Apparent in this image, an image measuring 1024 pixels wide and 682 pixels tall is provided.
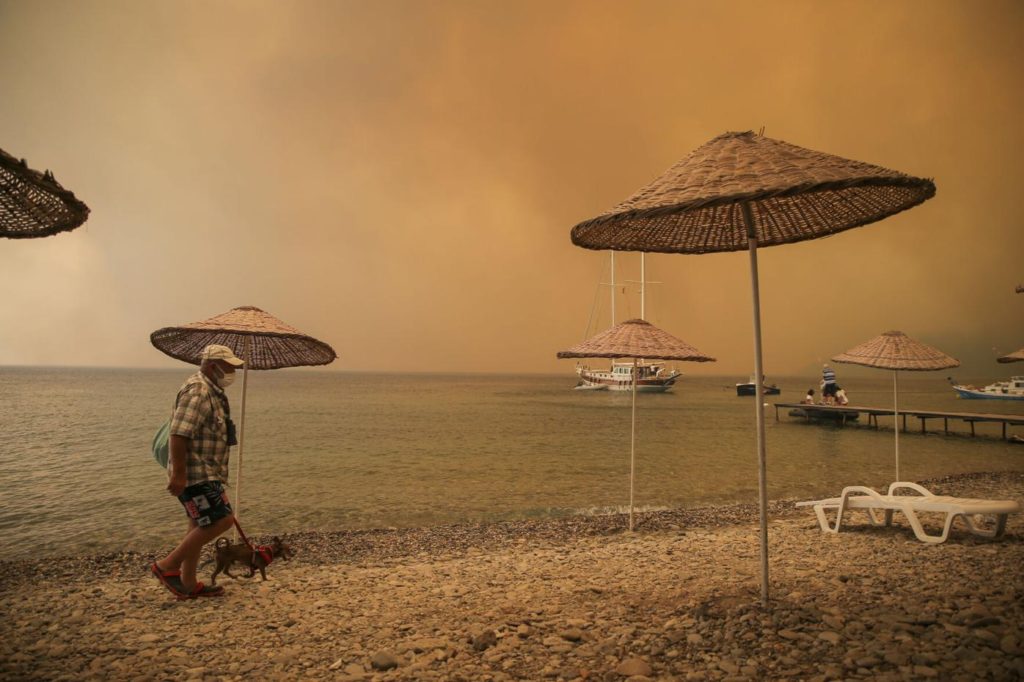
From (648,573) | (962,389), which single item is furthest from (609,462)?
(962,389)

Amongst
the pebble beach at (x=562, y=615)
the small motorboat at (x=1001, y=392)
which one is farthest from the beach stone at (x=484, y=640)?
the small motorboat at (x=1001, y=392)

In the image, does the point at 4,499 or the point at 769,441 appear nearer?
the point at 4,499

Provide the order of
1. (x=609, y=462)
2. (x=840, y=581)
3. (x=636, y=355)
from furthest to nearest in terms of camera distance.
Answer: (x=609, y=462) < (x=636, y=355) < (x=840, y=581)

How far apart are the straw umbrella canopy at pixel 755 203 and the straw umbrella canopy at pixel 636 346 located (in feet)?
10.6

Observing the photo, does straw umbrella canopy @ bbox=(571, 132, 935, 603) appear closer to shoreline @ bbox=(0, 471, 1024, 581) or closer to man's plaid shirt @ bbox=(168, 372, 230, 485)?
man's plaid shirt @ bbox=(168, 372, 230, 485)

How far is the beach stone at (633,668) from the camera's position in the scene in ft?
9.93

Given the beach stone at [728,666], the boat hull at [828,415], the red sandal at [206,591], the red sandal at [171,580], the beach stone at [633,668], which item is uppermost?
the beach stone at [728,666]

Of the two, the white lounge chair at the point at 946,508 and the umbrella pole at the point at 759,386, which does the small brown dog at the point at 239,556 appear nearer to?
the umbrella pole at the point at 759,386

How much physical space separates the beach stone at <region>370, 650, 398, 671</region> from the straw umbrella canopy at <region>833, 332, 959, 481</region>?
8.26 m

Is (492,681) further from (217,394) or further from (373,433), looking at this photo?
(373,433)

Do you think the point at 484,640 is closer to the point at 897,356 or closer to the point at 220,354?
the point at 220,354

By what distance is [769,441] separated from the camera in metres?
23.8

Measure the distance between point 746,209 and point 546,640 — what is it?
3.06 metres

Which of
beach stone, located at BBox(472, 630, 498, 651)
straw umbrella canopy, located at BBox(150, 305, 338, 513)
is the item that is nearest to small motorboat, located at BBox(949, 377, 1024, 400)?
straw umbrella canopy, located at BBox(150, 305, 338, 513)
